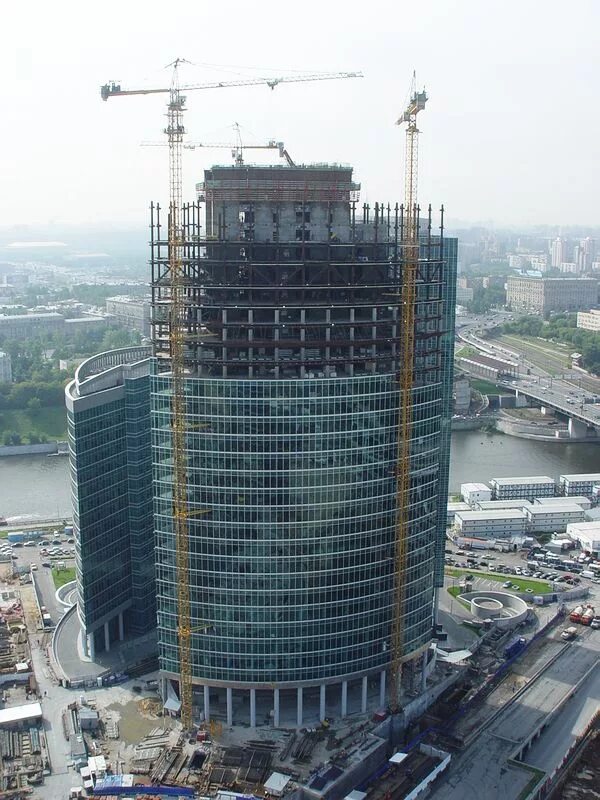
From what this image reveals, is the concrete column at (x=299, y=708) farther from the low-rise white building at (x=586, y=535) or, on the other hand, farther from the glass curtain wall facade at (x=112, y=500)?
the low-rise white building at (x=586, y=535)

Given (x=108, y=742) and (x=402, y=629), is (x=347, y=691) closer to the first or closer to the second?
(x=402, y=629)

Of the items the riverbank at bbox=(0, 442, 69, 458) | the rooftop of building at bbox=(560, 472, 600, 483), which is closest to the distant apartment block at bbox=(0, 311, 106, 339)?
the riverbank at bbox=(0, 442, 69, 458)

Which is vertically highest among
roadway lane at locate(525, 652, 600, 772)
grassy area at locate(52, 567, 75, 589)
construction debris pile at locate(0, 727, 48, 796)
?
grassy area at locate(52, 567, 75, 589)

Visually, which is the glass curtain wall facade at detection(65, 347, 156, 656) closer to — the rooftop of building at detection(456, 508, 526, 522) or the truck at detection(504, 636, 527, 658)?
the truck at detection(504, 636, 527, 658)

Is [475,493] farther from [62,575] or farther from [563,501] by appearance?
[62,575]

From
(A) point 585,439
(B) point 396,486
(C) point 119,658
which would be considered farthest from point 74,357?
(B) point 396,486

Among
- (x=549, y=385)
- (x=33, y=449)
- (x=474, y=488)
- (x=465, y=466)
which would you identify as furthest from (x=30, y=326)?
(x=474, y=488)

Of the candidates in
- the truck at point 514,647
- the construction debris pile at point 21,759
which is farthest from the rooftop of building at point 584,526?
the construction debris pile at point 21,759
